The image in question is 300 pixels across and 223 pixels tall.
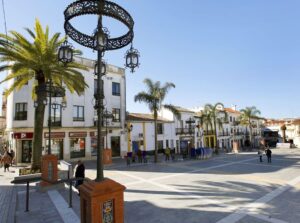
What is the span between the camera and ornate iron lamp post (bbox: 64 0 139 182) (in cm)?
504

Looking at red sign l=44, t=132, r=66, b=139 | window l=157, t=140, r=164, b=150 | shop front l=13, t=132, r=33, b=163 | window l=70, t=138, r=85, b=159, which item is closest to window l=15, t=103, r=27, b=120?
shop front l=13, t=132, r=33, b=163

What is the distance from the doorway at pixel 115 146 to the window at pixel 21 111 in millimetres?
10606

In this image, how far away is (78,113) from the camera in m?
26.2

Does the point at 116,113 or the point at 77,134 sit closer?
the point at 77,134

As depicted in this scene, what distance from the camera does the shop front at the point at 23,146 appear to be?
888 inches

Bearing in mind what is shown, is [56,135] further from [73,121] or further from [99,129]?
[99,129]

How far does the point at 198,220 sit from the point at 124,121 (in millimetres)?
23927

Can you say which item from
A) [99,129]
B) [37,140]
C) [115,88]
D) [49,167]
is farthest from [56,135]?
[99,129]

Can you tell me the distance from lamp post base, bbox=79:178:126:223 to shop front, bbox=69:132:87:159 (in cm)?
2145

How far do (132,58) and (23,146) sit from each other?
859 inches

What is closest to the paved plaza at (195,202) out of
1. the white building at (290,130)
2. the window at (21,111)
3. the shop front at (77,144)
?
the window at (21,111)

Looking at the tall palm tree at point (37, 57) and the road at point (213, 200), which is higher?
the tall palm tree at point (37, 57)

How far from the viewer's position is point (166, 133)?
3619 centimetres

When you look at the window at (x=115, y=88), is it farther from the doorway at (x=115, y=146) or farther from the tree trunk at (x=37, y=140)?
the tree trunk at (x=37, y=140)
